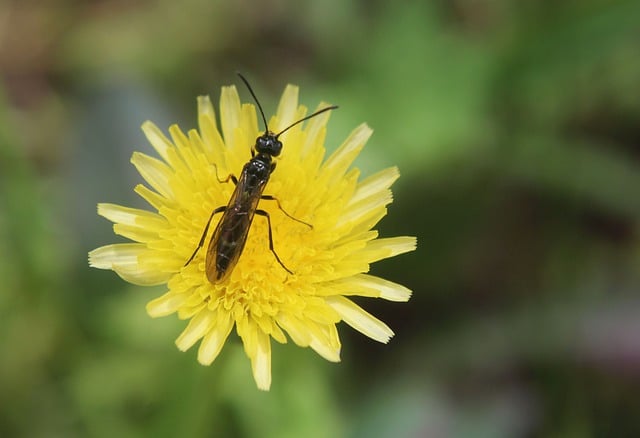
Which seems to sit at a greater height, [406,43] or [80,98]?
[406,43]

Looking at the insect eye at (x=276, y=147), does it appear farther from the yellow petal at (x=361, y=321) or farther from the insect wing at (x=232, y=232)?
the yellow petal at (x=361, y=321)

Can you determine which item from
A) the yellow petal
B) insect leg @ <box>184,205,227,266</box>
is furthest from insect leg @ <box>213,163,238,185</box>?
the yellow petal

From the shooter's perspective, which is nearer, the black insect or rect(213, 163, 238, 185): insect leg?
the black insect

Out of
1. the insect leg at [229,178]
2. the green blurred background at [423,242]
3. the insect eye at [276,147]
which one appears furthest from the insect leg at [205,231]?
the green blurred background at [423,242]

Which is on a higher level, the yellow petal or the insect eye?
the insect eye

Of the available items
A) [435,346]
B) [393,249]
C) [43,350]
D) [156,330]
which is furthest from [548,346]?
[43,350]

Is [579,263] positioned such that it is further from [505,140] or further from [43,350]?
[43,350]

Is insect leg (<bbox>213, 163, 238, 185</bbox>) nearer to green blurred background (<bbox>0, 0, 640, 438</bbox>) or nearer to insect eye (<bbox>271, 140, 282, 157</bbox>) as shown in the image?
insect eye (<bbox>271, 140, 282, 157</bbox>)
